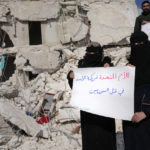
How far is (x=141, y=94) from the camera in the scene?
2289mm

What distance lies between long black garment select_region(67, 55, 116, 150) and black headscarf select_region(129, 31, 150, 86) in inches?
18.8

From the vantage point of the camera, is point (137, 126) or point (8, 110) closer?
point (137, 126)

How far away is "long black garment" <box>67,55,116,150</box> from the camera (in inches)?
104

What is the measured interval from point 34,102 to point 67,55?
3235mm

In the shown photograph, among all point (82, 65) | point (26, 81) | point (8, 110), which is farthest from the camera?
point (26, 81)

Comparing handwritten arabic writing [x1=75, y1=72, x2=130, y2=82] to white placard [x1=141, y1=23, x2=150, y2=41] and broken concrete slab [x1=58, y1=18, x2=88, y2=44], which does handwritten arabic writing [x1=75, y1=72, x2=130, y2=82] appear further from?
broken concrete slab [x1=58, y1=18, x2=88, y2=44]

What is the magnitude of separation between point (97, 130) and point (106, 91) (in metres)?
0.53

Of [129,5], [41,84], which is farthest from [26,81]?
[129,5]

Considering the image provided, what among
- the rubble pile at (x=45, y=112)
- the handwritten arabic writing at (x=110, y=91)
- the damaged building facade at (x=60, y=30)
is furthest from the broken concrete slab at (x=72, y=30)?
the handwritten arabic writing at (x=110, y=91)

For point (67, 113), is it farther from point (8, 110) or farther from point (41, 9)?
point (41, 9)

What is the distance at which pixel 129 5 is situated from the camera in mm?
10258

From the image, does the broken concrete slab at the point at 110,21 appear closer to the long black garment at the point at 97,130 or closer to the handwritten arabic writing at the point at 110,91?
the long black garment at the point at 97,130

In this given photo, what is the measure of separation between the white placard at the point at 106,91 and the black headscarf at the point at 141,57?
7 centimetres

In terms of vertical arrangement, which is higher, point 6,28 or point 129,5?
point 129,5
